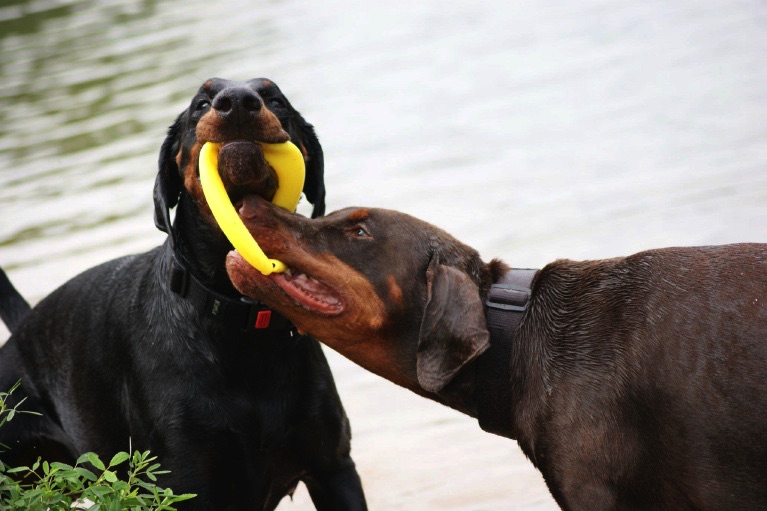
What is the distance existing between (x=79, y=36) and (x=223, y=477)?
719 inches

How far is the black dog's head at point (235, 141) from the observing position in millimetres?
4630

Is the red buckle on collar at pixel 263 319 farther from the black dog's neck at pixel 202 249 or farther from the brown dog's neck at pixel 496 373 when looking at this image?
the brown dog's neck at pixel 496 373

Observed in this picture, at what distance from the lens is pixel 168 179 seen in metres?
5.10

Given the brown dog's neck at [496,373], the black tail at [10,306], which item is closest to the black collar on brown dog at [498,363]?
the brown dog's neck at [496,373]

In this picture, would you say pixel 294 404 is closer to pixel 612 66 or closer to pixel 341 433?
pixel 341 433

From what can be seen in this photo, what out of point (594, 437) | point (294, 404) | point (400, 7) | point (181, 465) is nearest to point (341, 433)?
point (294, 404)

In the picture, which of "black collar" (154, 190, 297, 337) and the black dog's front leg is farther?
the black dog's front leg

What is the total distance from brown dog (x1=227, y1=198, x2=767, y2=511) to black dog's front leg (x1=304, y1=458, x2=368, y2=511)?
2.68 ft

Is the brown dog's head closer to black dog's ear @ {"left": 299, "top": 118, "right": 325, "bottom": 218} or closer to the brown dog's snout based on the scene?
the brown dog's snout

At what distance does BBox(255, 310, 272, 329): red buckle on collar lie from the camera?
4.79m

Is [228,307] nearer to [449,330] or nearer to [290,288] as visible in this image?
[290,288]

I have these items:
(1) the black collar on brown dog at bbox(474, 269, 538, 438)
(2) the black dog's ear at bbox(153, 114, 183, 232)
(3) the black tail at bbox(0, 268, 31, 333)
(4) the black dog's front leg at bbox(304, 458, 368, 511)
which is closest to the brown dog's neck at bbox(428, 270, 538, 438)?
(1) the black collar on brown dog at bbox(474, 269, 538, 438)

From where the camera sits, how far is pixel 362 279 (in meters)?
4.28

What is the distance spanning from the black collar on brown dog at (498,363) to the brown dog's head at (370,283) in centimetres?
10
